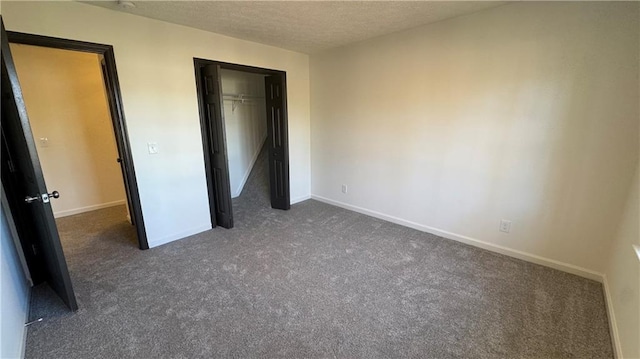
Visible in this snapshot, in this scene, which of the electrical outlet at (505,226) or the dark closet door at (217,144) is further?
the dark closet door at (217,144)

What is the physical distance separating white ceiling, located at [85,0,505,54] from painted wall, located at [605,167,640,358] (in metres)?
1.95

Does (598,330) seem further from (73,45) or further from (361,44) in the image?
(73,45)

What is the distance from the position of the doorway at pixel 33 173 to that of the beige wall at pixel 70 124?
1.42 metres

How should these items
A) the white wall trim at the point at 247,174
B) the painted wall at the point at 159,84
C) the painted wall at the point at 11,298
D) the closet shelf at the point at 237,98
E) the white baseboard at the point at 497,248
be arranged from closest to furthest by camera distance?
1. the painted wall at the point at 11,298
2. the painted wall at the point at 159,84
3. the white baseboard at the point at 497,248
4. the closet shelf at the point at 237,98
5. the white wall trim at the point at 247,174

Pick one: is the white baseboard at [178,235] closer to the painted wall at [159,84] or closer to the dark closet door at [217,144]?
the painted wall at [159,84]

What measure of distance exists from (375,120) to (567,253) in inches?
92.3

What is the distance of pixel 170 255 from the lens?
2723mm

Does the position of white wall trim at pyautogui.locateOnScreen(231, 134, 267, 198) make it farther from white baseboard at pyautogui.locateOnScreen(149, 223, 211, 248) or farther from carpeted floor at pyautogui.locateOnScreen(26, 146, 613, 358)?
carpeted floor at pyautogui.locateOnScreen(26, 146, 613, 358)

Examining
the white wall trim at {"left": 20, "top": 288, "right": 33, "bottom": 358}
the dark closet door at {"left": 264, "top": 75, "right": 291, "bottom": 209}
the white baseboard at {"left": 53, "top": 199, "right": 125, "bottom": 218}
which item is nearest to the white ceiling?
the dark closet door at {"left": 264, "top": 75, "right": 291, "bottom": 209}

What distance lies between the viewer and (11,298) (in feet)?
5.24

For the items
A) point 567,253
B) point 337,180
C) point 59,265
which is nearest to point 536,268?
point 567,253

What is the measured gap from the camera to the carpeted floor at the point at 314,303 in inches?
64.4

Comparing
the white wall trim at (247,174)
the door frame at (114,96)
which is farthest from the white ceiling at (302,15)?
the white wall trim at (247,174)

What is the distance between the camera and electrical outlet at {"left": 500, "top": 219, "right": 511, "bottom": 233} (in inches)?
103
